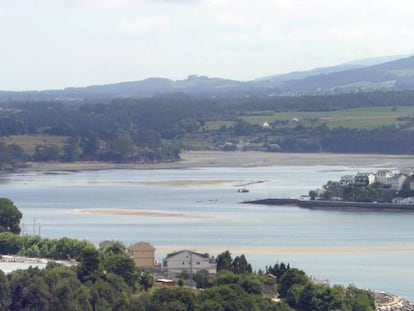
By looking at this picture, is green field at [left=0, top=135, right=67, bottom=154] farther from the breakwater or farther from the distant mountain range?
the distant mountain range

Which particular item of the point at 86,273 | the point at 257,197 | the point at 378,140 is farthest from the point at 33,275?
the point at 378,140

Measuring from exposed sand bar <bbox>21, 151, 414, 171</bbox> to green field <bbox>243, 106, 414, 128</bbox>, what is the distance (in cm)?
371

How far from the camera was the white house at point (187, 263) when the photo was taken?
2791cm

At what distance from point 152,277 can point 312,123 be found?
185 ft

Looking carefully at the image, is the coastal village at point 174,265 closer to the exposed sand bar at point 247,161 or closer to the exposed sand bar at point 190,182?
the exposed sand bar at point 190,182

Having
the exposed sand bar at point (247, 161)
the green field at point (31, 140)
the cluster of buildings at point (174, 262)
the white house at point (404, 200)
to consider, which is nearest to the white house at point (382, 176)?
the white house at point (404, 200)

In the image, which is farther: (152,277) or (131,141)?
Result: (131,141)

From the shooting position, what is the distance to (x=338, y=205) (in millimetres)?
48312

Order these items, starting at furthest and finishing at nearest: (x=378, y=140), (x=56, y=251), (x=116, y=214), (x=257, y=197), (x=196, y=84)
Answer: (x=196, y=84) < (x=378, y=140) < (x=257, y=197) < (x=116, y=214) < (x=56, y=251)

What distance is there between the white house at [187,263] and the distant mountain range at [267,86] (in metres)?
99.0

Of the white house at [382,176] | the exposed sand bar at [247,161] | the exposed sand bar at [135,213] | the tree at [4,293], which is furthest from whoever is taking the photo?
the exposed sand bar at [247,161]

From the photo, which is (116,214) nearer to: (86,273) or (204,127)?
(86,273)

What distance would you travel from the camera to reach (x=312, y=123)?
8206 cm

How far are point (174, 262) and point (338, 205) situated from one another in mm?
20156
